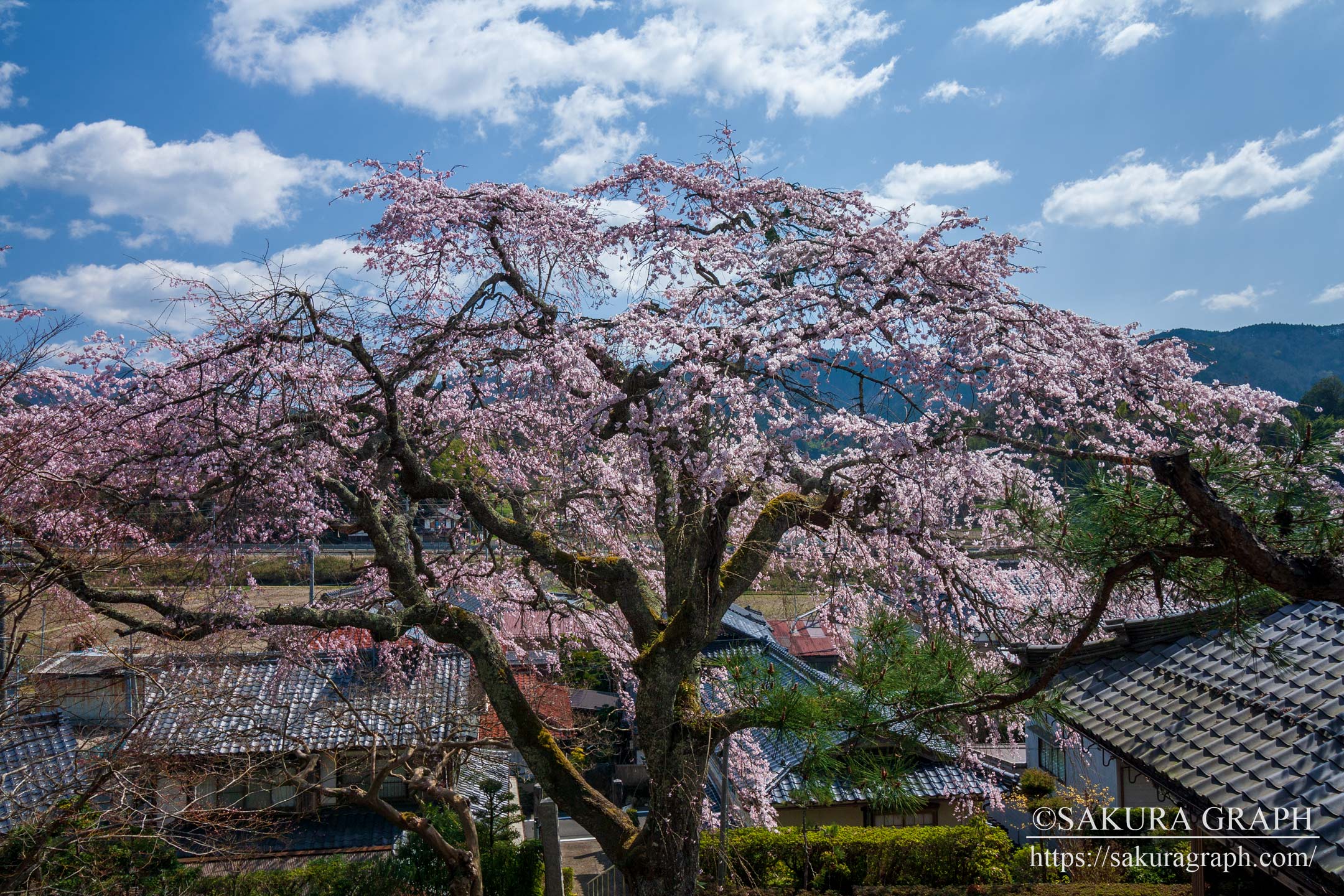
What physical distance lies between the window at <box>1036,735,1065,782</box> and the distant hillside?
69.2 m

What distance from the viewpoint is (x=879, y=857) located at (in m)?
9.49

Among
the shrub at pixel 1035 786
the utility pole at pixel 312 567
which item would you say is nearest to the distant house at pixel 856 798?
the shrub at pixel 1035 786

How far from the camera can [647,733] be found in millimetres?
4953

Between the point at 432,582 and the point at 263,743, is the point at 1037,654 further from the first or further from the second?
the point at 263,743

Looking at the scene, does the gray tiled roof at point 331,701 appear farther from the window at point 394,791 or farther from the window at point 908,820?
the window at point 908,820

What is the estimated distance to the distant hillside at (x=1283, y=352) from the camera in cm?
7256

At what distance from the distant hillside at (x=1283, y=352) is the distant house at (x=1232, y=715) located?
78165mm

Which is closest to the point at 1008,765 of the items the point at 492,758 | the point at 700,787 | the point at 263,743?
the point at 492,758

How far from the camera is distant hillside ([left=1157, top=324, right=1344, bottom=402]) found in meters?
72.6

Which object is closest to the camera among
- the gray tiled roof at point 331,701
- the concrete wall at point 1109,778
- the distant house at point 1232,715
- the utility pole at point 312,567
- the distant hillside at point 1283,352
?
the distant house at point 1232,715

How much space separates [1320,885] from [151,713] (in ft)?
15.7

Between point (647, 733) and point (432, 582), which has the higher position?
point (432, 582)

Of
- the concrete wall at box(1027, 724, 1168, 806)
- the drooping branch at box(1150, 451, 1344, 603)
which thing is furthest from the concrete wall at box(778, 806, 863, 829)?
the drooping branch at box(1150, 451, 1344, 603)

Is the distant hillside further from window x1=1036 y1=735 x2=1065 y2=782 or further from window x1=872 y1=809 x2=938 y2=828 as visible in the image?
window x1=872 y1=809 x2=938 y2=828
